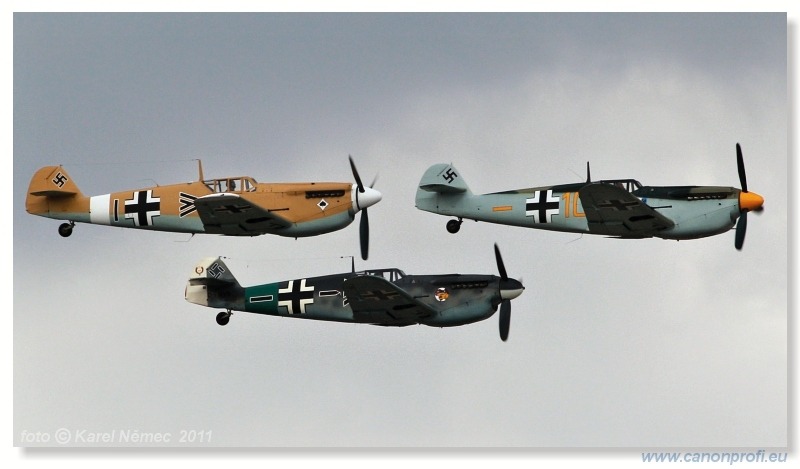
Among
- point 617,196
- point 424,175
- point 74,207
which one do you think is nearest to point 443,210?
point 424,175

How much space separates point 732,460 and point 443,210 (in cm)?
932

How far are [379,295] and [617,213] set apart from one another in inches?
200

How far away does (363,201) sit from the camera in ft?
159

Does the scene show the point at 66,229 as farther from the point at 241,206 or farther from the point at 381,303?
the point at 381,303

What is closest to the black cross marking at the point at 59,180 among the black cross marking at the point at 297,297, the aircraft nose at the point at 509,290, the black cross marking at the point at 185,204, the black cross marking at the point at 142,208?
the black cross marking at the point at 142,208

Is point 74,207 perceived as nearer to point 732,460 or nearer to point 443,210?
point 443,210

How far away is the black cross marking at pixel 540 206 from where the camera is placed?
4991 cm

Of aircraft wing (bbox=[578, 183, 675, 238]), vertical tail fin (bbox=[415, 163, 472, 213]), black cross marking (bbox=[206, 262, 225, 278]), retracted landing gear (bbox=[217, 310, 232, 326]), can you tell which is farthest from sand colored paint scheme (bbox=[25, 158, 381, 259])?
aircraft wing (bbox=[578, 183, 675, 238])

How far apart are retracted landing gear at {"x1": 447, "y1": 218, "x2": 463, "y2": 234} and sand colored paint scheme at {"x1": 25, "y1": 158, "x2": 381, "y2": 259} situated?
257 centimetres

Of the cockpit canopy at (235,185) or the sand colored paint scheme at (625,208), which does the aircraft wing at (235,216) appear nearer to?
the cockpit canopy at (235,185)

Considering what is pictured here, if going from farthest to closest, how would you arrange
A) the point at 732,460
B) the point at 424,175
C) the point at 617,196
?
1. the point at 424,175
2. the point at 617,196
3. the point at 732,460

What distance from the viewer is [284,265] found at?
5184cm

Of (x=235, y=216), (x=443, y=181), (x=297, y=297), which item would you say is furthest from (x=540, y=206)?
(x=235, y=216)

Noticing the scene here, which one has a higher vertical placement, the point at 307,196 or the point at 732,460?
the point at 307,196
